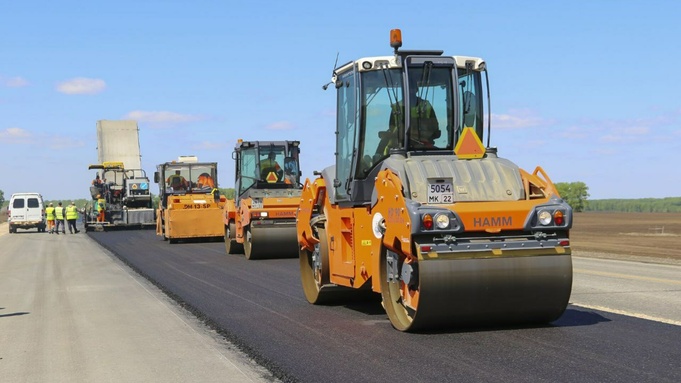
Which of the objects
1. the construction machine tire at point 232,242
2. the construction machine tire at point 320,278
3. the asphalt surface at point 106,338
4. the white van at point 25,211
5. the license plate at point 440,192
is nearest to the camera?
the asphalt surface at point 106,338

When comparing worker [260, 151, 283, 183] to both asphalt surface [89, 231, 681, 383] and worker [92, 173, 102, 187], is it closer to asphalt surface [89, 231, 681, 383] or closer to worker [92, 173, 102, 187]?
asphalt surface [89, 231, 681, 383]

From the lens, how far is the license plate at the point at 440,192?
8.44 metres

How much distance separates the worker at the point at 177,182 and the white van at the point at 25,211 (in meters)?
16.9

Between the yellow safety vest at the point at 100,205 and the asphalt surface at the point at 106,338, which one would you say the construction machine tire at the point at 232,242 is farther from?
the yellow safety vest at the point at 100,205

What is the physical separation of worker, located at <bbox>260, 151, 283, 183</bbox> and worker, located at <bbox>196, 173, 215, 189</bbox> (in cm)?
879

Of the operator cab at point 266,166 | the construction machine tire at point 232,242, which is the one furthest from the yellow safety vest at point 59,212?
the operator cab at point 266,166

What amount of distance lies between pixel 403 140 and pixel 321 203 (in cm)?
216

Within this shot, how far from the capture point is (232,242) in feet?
73.1

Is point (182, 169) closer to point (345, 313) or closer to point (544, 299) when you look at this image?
point (345, 313)

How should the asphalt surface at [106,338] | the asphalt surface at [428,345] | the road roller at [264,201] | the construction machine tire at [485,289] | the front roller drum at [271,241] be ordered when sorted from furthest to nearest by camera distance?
1. the road roller at [264,201]
2. the front roller drum at [271,241]
3. the construction machine tire at [485,289]
4. the asphalt surface at [106,338]
5. the asphalt surface at [428,345]

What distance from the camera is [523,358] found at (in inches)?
283

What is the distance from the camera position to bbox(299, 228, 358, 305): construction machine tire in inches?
431

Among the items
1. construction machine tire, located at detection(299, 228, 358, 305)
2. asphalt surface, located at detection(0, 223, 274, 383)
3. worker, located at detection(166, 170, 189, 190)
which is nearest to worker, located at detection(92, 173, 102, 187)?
worker, located at detection(166, 170, 189, 190)

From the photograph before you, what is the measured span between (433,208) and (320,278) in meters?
3.26
